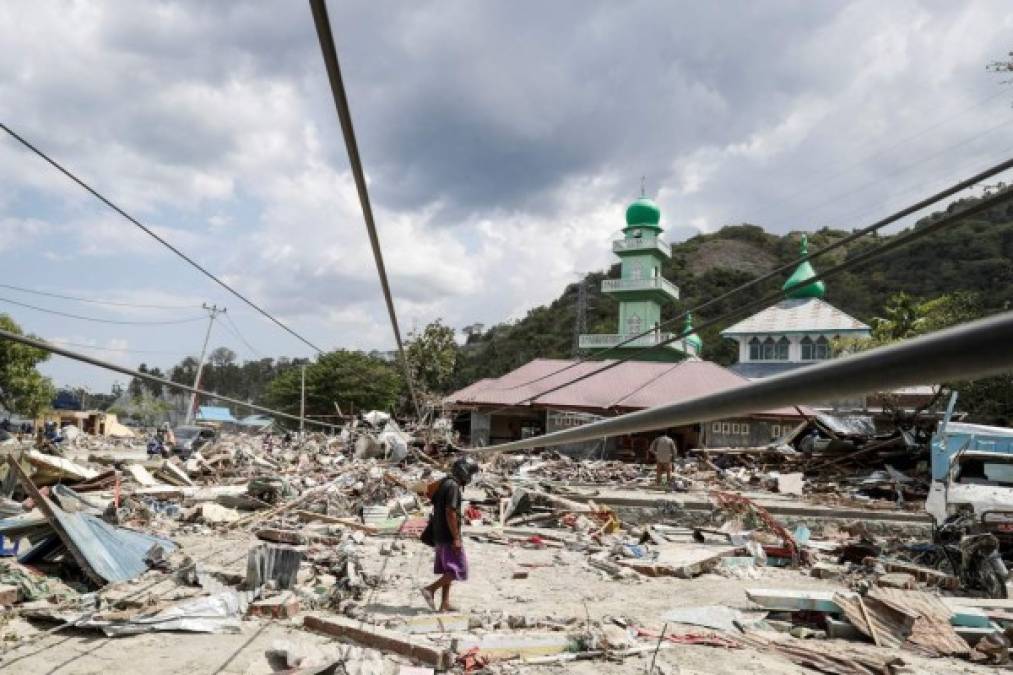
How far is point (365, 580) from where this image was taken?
8414 mm

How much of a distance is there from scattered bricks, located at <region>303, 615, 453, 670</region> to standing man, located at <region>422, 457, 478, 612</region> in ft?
3.13

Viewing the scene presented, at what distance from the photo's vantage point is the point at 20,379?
3497cm

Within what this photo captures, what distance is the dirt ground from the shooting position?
18.4ft

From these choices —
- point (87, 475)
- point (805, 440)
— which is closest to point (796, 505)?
point (805, 440)

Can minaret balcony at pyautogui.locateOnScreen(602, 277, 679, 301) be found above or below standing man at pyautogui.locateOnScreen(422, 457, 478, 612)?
above

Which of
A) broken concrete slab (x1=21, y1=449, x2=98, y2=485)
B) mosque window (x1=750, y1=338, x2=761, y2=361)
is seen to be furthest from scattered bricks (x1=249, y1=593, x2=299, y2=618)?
mosque window (x1=750, y1=338, x2=761, y2=361)

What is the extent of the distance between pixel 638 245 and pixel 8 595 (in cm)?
4100

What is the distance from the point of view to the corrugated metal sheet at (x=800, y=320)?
142 feet

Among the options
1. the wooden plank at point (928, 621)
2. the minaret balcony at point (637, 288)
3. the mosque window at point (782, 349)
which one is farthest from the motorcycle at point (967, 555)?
the mosque window at point (782, 349)

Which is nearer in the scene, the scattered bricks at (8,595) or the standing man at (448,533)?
the scattered bricks at (8,595)

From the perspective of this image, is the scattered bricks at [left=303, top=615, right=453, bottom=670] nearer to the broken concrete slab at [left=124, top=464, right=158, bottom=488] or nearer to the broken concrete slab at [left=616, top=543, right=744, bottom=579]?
the broken concrete slab at [left=616, top=543, right=744, bottom=579]

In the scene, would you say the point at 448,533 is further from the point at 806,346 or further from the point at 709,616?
the point at 806,346

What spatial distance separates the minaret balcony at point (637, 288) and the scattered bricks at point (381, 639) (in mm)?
38873

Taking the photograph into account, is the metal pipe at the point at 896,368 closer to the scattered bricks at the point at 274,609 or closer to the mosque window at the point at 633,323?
the scattered bricks at the point at 274,609
